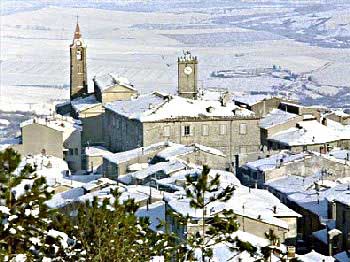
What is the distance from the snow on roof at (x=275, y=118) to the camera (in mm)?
45625

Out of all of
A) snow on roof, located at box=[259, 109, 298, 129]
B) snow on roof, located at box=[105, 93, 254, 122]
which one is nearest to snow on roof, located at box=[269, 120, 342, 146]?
snow on roof, located at box=[259, 109, 298, 129]

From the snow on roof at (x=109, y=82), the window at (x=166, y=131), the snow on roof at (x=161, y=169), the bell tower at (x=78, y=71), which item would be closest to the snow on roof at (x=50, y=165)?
the snow on roof at (x=161, y=169)

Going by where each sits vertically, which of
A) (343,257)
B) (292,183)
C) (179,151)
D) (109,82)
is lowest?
(292,183)

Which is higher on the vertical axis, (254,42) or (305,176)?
(305,176)

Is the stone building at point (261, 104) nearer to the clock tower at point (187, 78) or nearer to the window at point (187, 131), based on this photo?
the clock tower at point (187, 78)

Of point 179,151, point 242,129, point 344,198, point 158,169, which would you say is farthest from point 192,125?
point 344,198

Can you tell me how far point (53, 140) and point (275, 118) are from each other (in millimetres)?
7300

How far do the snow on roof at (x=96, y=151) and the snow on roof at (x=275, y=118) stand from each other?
5.10 m

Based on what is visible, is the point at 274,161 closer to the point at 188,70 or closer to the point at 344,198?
the point at 344,198

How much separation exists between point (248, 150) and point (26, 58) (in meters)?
94.5

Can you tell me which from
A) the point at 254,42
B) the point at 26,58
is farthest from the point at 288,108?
the point at 254,42

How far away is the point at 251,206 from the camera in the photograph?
28.1 m

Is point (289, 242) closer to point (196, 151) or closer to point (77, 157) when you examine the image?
point (196, 151)

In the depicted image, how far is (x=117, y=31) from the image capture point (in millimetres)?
175500
